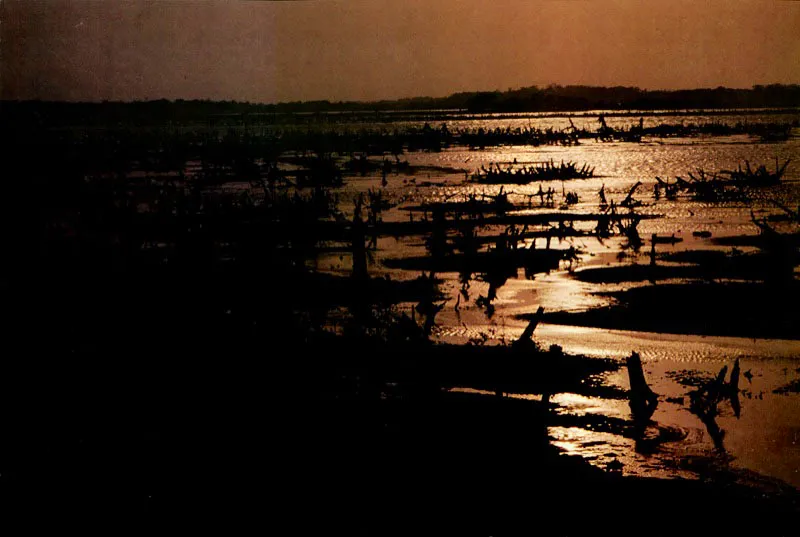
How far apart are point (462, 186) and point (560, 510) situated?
29.9m

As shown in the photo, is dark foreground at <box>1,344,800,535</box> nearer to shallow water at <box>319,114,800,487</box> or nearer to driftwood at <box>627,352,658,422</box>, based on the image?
shallow water at <box>319,114,800,487</box>

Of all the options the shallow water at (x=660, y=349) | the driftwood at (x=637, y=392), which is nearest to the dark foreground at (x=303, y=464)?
the shallow water at (x=660, y=349)

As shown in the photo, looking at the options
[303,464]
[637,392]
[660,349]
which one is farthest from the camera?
[660,349]

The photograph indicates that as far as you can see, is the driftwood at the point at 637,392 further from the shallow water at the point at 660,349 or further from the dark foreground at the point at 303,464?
the dark foreground at the point at 303,464

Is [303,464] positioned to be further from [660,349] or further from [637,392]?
[660,349]

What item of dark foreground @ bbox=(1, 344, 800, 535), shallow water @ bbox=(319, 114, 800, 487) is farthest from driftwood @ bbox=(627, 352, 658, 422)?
dark foreground @ bbox=(1, 344, 800, 535)

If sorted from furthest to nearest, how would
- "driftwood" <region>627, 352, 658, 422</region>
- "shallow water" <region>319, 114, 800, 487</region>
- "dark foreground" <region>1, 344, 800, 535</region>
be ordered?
A: 1. "driftwood" <region>627, 352, 658, 422</region>
2. "shallow water" <region>319, 114, 800, 487</region>
3. "dark foreground" <region>1, 344, 800, 535</region>

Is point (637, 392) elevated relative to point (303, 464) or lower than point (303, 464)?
elevated

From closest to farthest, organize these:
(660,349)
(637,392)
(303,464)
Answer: (303,464), (637,392), (660,349)

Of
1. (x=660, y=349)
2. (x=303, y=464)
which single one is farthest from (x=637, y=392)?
(x=303, y=464)

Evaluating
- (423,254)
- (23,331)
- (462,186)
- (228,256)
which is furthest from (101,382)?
(462,186)

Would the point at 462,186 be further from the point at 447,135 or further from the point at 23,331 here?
the point at 447,135

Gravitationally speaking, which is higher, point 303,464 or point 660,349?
point 660,349

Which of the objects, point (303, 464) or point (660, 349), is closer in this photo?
point (303, 464)
